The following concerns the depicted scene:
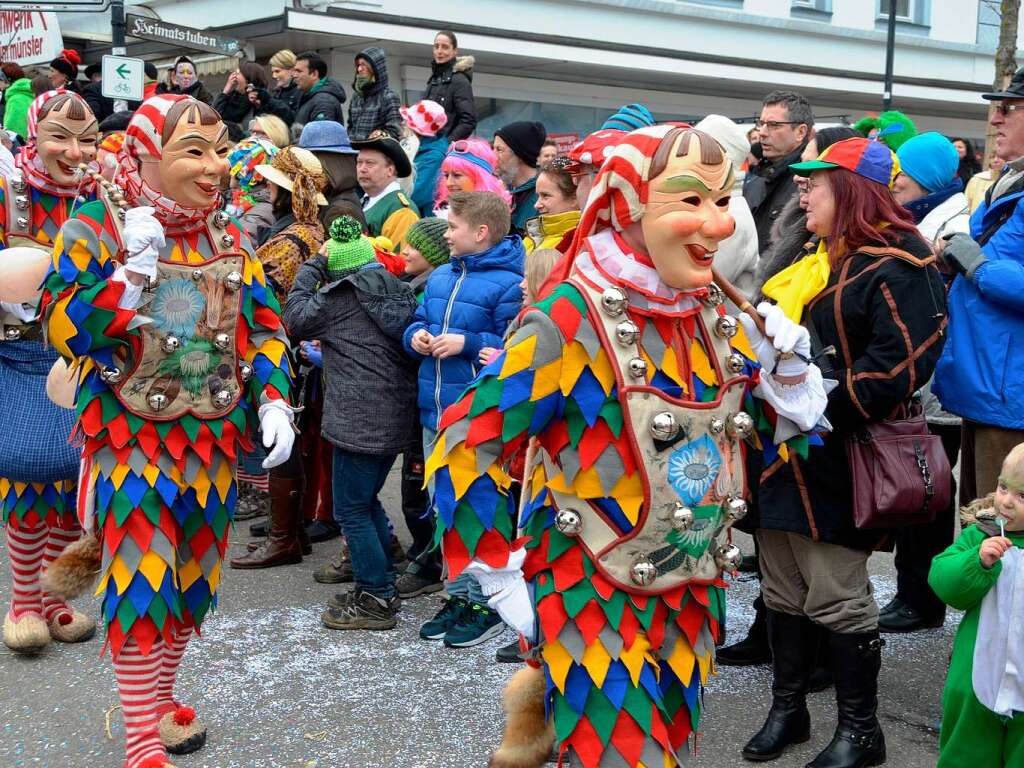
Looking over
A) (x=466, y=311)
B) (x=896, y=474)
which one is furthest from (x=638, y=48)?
(x=896, y=474)

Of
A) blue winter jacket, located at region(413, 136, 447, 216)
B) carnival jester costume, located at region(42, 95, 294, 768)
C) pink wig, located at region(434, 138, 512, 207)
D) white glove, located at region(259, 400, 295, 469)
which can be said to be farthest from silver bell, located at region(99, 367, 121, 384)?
blue winter jacket, located at region(413, 136, 447, 216)

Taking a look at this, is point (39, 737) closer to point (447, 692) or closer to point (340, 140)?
point (447, 692)

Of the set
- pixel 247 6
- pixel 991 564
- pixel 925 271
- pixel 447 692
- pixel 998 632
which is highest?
pixel 247 6

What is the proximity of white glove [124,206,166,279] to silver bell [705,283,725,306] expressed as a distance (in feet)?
5.38

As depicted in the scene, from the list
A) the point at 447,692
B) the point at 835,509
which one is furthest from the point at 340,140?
the point at 835,509

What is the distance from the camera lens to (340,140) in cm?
591

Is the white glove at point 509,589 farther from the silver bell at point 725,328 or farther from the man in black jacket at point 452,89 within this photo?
the man in black jacket at point 452,89

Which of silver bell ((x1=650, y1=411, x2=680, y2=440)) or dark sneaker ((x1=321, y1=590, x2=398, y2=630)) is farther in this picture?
dark sneaker ((x1=321, y1=590, x2=398, y2=630))

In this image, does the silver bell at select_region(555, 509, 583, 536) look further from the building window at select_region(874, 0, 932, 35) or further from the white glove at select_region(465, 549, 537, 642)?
the building window at select_region(874, 0, 932, 35)

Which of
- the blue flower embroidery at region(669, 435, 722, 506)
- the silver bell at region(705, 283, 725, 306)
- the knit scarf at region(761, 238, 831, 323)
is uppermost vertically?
the silver bell at region(705, 283, 725, 306)

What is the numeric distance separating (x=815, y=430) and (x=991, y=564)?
0.63 meters

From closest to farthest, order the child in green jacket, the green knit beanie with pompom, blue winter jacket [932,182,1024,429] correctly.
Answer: the child in green jacket → blue winter jacket [932,182,1024,429] → the green knit beanie with pompom

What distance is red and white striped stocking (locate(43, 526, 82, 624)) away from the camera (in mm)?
4648

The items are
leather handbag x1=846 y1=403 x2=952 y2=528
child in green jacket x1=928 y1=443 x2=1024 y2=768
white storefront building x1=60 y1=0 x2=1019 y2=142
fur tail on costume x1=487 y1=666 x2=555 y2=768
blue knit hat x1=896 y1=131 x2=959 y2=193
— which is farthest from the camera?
white storefront building x1=60 y1=0 x2=1019 y2=142
